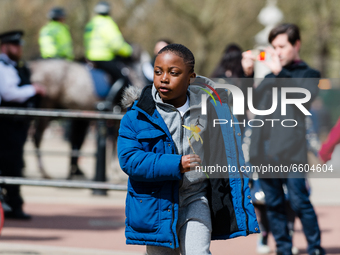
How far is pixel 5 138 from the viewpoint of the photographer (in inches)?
260

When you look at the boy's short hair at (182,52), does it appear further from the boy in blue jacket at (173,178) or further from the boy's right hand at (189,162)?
the boy's right hand at (189,162)

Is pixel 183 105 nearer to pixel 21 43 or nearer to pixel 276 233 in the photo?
pixel 276 233

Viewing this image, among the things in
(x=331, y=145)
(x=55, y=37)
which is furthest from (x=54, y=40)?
(x=331, y=145)

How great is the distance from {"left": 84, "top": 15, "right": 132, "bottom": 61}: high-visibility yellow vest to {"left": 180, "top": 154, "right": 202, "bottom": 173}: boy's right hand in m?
7.08

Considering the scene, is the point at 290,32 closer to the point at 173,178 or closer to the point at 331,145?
the point at 331,145

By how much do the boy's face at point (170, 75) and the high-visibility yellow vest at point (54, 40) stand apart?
7.63 meters

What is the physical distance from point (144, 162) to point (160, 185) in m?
0.19

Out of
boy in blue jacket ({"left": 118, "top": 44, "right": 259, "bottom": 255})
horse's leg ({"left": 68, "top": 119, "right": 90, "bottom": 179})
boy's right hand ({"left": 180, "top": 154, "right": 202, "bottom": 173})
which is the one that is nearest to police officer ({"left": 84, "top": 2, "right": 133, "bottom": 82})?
horse's leg ({"left": 68, "top": 119, "right": 90, "bottom": 179})

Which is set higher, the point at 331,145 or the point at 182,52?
the point at 182,52

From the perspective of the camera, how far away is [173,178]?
9.51 feet

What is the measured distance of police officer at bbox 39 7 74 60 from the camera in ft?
33.6

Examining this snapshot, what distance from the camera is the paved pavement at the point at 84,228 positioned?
527cm

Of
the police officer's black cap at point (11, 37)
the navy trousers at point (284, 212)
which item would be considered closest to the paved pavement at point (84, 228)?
the navy trousers at point (284, 212)

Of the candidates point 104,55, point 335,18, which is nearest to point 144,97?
point 104,55
